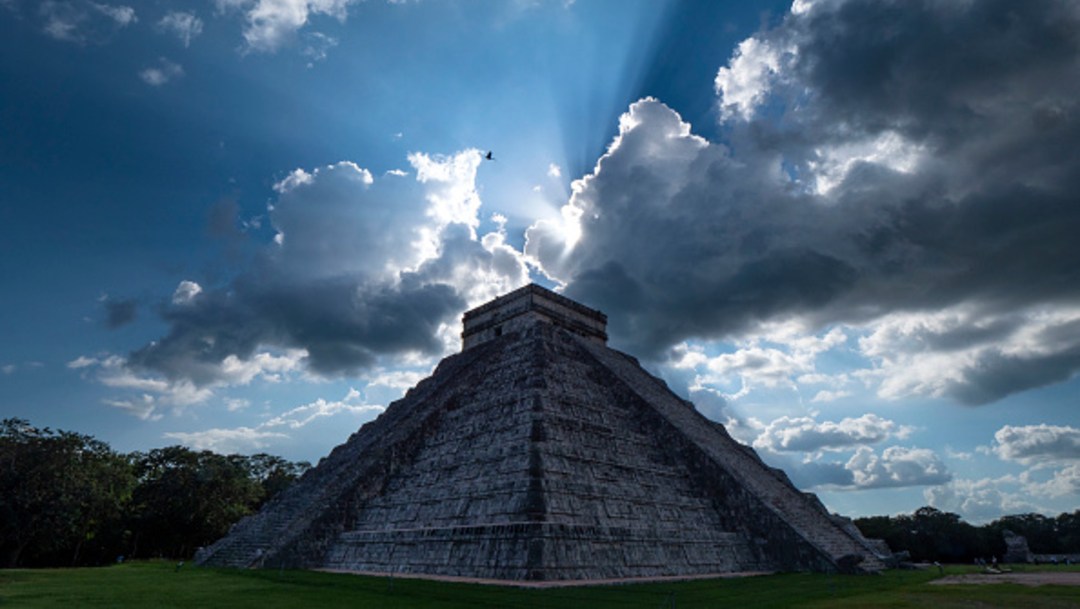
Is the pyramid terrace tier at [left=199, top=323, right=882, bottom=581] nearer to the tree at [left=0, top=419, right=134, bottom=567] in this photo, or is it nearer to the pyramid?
the pyramid

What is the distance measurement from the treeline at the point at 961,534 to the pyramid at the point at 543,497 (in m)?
26.6

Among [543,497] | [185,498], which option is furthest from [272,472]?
[543,497]

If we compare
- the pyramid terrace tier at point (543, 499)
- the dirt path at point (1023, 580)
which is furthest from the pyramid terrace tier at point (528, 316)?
the dirt path at point (1023, 580)

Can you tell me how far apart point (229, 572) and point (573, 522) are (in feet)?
38.3

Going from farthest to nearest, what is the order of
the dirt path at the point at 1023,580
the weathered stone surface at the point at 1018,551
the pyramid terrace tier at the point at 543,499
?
the weathered stone surface at the point at 1018,551 → the pyramid terrace tier at the point at 543,499 → the dirt path at the point at 1023,580

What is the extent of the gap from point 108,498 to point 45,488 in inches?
151

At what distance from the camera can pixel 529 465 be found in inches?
710

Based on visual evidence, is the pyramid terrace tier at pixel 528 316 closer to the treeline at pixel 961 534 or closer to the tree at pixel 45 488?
the tree at pixel 45 488

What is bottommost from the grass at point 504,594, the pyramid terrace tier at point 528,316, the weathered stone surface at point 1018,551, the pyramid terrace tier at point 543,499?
the grass at point 504,594

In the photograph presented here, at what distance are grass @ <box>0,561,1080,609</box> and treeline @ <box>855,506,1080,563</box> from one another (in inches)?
1255

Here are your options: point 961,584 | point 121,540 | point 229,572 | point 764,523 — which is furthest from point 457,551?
point 121,540

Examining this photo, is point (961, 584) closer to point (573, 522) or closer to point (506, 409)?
point (573, 522)

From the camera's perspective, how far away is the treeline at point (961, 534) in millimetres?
43969

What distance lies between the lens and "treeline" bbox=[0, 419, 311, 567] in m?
31.3
